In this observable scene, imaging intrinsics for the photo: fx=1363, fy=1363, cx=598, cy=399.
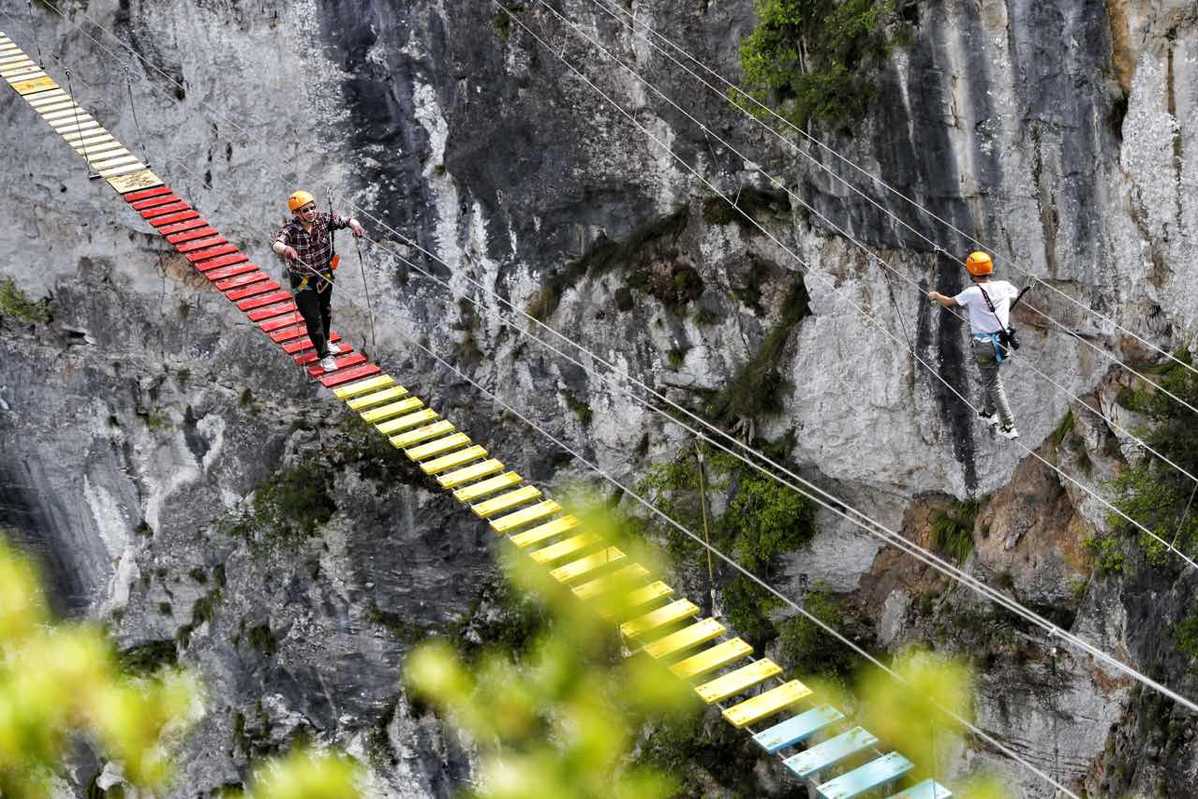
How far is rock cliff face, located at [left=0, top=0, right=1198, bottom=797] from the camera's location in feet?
29.1

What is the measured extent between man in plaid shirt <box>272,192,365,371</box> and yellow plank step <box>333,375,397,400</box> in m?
0.42

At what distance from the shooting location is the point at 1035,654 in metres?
9.92

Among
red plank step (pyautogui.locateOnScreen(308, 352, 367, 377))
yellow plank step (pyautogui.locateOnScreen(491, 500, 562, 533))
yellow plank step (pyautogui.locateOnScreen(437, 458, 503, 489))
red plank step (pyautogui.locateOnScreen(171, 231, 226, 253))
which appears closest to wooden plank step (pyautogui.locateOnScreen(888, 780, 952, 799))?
yellow plank step (pyautogui.locateOnScreen(491, 500, 562, 533))

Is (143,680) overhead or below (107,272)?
below

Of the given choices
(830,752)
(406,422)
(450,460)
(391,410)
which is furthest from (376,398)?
(830,752)

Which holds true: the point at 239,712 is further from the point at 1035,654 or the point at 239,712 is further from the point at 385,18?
the point at 1035,654

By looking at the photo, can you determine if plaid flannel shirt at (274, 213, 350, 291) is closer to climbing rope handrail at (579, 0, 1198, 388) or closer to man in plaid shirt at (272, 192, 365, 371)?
man in plaid shirt at (272, 192, 365, 371)

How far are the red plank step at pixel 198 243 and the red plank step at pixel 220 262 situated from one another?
0.16m

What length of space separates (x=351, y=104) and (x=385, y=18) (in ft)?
2.88

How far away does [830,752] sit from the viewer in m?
5.89

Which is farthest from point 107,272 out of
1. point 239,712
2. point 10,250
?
point 239,712

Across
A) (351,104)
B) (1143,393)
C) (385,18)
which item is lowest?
(1143,393)

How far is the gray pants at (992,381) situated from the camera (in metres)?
8.57

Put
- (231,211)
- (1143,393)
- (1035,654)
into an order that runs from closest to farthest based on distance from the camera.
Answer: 1. (1143,393)
2. (1035,654)
3. (231,211)
